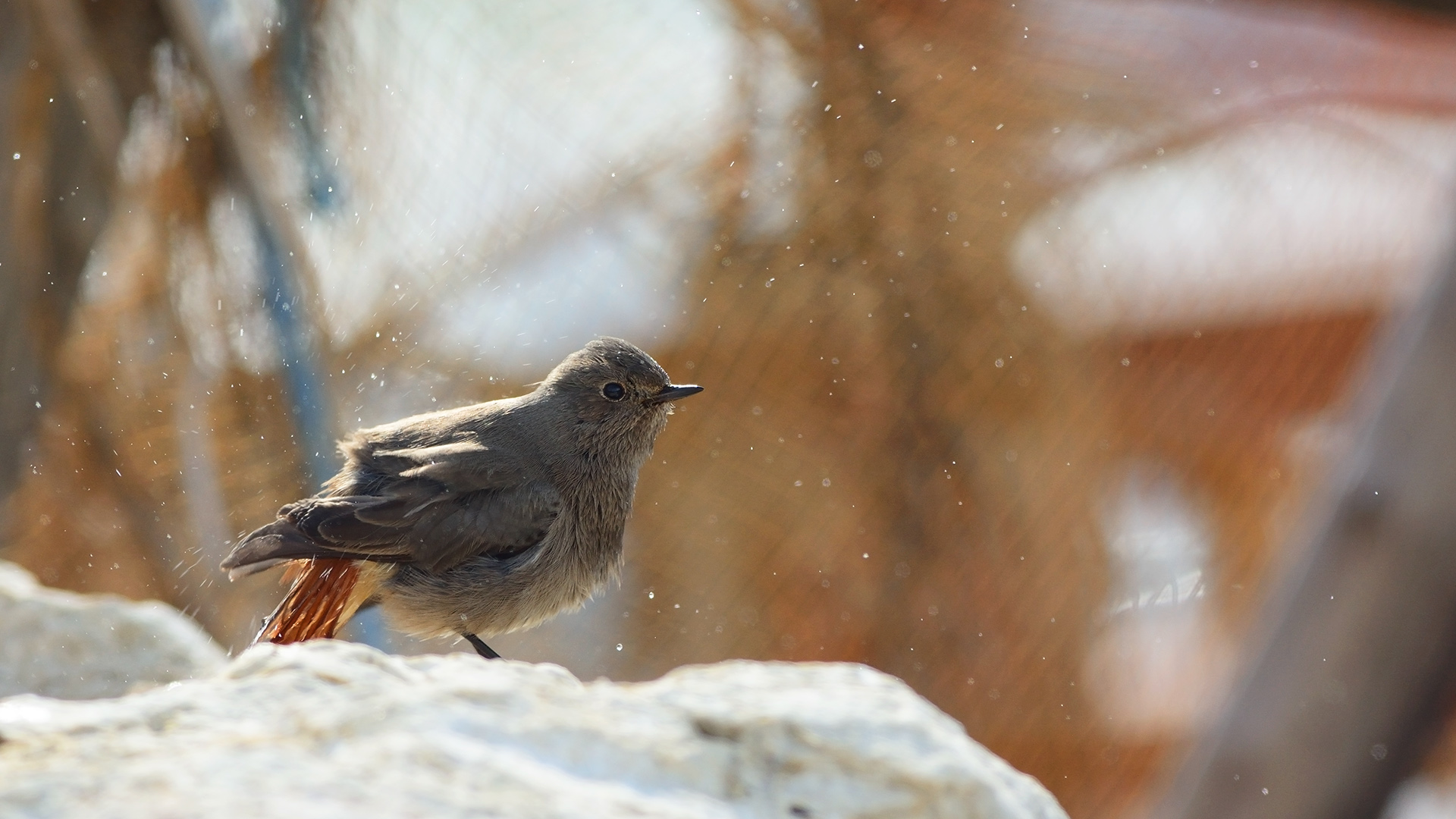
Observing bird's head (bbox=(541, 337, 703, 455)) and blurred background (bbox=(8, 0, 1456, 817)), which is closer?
bird's head (bbox=(541, 337, 703, 455))

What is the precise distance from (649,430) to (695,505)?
873 millimetres

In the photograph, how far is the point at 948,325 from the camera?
11.1 ft

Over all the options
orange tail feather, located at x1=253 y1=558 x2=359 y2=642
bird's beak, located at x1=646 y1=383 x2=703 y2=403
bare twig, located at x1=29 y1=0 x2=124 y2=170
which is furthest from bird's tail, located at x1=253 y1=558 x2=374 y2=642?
bare twig, located at x1=29 y1=0 x2=124 y2=170

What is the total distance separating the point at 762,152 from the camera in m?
Answer: 3.40

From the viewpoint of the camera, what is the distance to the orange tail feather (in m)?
2.25

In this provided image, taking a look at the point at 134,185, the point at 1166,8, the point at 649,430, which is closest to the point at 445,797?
the point at 649,430

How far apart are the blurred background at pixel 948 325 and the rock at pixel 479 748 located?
179cm

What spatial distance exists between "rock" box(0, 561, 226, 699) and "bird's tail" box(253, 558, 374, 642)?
0.49 meters

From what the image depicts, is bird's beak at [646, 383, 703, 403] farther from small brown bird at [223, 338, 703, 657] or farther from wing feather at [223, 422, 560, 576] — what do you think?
wing feather at [223, 422, 560, 576]

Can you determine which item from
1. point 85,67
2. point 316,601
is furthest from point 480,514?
point 85,67

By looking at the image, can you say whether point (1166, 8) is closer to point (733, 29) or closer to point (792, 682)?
point (733, 29)

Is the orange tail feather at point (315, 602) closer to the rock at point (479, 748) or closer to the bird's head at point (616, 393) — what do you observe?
the bird's head at point (616, 393)

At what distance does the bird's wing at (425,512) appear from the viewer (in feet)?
7.18

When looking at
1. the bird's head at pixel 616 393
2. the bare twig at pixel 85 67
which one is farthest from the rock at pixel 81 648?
the bare twig at pixel 85 67
